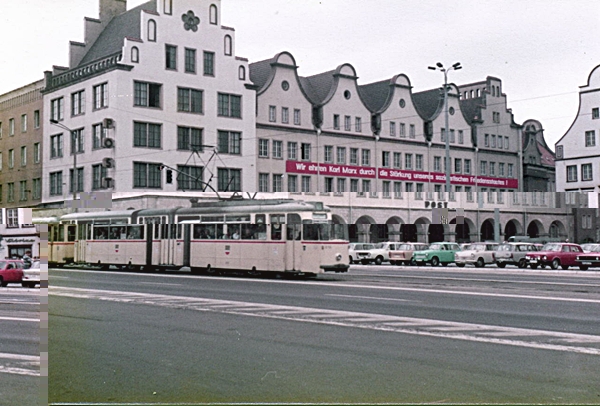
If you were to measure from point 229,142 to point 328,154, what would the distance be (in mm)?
476

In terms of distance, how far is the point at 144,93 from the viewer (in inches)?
130

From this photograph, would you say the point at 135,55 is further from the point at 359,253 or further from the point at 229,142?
the point at 359,253

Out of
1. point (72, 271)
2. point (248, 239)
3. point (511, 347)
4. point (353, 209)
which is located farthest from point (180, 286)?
point (353, 209)

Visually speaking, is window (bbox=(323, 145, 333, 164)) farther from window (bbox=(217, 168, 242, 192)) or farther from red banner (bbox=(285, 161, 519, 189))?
window (bbox=(217, 168, 242, 192))

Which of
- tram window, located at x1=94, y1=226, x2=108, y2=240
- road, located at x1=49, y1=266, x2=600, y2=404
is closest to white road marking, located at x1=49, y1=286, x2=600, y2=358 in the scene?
road, located at x1=49, y1=266, x2=600, y2=404

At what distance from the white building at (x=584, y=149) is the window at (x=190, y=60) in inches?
67.2

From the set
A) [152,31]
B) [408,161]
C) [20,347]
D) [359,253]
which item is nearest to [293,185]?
[408,161]

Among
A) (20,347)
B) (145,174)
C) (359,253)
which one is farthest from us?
(359,253)

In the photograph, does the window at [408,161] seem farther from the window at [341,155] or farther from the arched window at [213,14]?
the arched window at [213,14]

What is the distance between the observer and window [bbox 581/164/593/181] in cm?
359

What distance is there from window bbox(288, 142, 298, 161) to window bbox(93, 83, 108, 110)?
864 mm

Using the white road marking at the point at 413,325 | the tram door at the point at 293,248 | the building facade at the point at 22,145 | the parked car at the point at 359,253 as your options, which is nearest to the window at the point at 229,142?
the building facade at the point at 22,145

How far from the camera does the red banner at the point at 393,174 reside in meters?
3.66

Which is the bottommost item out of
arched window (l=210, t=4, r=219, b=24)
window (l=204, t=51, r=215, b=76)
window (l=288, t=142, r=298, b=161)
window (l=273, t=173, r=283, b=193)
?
window (l=273, t=173, r=283, b=193)
